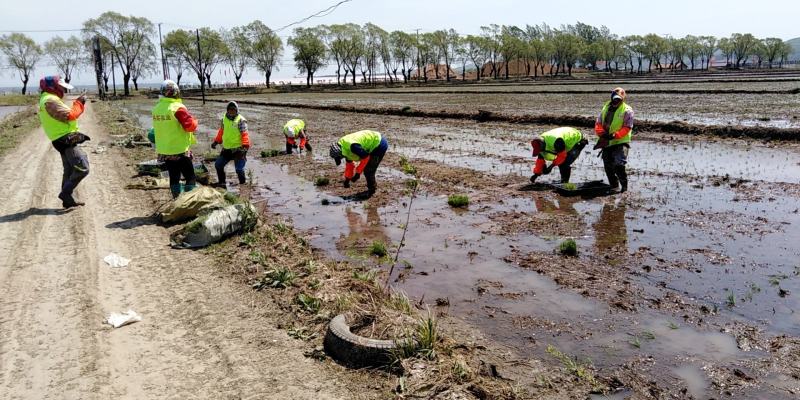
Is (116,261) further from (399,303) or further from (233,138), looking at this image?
(233,138)

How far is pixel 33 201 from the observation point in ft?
29.2

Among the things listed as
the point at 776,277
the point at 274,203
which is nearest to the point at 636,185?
the point at 776,277

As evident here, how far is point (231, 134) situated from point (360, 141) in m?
2.68

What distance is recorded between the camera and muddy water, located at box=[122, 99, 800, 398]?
4.34m

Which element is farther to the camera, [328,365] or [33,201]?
[33,201]

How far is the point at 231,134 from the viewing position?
10062 millimetres

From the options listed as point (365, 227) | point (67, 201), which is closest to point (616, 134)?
point (365, 227)

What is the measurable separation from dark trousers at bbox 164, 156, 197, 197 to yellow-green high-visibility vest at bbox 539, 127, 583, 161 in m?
5.89

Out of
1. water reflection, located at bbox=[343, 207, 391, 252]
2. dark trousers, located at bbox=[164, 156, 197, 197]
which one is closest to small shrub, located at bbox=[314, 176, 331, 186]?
water reflection, located at bbox=[343, 207, 391, 252]

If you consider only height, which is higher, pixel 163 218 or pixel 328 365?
pixel 163 218

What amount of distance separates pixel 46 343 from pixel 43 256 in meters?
2.48

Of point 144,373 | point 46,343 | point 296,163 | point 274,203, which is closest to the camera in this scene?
point 144,373

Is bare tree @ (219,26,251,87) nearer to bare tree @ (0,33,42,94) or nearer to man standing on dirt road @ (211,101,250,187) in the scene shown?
bare tree @ (0,33,42,94)

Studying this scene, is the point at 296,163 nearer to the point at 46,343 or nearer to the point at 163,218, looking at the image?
the point at 163,218
